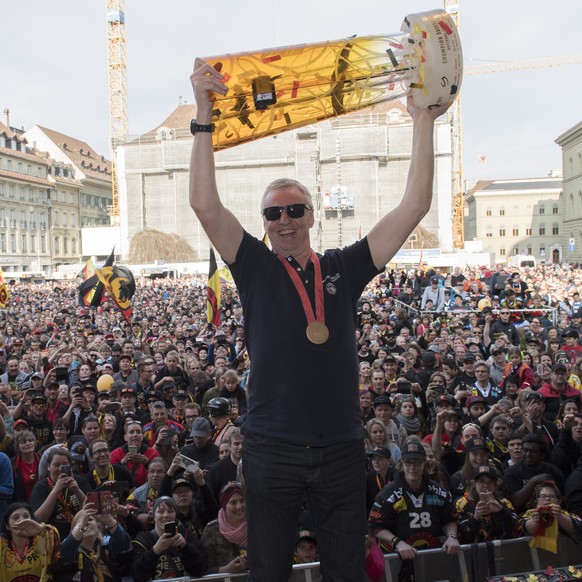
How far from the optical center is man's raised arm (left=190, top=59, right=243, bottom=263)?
88.7 inches

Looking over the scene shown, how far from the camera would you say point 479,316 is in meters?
15.2

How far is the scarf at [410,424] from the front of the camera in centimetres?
724

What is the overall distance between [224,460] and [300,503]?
3.69 meters

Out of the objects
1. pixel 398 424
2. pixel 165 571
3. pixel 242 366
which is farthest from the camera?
pixel 242 366

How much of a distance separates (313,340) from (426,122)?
3.20ft

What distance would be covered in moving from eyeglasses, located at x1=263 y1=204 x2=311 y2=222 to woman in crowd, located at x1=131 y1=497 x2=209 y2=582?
2880 millimetres

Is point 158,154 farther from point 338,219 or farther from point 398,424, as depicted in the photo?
point 398,424

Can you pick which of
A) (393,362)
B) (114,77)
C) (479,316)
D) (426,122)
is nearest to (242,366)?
(393,362)

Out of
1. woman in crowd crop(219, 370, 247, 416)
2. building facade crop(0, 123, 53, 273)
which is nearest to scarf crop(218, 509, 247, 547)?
woman in crowd crop(219, 370, 247, 416)

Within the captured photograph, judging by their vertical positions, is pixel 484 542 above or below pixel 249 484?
below

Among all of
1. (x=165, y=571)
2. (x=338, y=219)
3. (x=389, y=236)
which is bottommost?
(x=165, y=571)

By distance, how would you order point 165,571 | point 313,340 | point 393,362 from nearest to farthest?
point 313,340 < point 165,571 < point 393,362

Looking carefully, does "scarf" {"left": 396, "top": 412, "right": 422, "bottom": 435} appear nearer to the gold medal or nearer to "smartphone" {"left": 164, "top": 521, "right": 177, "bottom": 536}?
"smartphone" {"left": 164, "top": 521, "right": 177, "bottom": 536}

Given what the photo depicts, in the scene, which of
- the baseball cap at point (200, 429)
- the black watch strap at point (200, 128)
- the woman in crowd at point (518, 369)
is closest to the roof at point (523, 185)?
the woman in crowd at point (518, 369)
